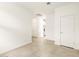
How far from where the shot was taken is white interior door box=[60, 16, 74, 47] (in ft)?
15.6

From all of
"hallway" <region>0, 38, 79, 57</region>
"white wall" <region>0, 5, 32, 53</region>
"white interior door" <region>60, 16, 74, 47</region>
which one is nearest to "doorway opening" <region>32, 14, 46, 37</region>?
"white wall" <region>0, 5, 32, 53</region>

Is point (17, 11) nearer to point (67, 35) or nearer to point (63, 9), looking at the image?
point (63, 9)

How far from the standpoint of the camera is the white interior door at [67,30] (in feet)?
15.6

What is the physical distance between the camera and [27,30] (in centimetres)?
576

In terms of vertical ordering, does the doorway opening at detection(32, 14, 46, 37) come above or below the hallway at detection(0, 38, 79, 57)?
above

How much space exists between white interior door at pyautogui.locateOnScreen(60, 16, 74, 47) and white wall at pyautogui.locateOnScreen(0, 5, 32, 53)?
218 centimetres

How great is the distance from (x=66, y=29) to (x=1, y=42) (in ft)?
11.3

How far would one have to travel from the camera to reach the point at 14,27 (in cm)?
453

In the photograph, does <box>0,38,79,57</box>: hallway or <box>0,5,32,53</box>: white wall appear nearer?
<box>0,38,79,57</box>: hallway

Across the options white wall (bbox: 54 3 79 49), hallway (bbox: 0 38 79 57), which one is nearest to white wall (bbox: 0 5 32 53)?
hallway (bbox: 0 38 79 57)

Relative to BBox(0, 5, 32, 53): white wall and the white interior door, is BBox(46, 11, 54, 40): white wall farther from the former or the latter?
BBox(0, 5, 32, 53): white wall

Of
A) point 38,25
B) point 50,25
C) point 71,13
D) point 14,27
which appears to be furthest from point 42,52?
point 38,25

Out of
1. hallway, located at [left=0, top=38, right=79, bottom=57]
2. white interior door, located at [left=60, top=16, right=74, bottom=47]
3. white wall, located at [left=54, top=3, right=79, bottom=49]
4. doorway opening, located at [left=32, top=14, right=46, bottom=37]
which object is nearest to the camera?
hallway, located at [left=0, top=38, right=79, bottom=57]

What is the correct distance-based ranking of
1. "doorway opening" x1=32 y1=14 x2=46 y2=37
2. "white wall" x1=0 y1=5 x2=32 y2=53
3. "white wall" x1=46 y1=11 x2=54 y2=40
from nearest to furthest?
"white wall" x1=0 y1=5 x2=32 y2=53, "white wall" x1=46 y1=11 x2=54 y2=40, "doorway opening" x1=32 y1=14 x2=46 y2=37
